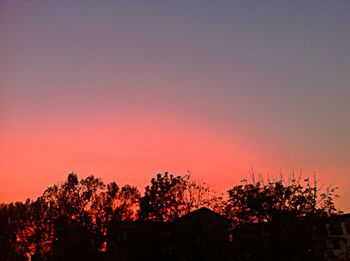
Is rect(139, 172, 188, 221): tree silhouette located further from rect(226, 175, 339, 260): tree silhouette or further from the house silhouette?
rect(226, 175, 339, 260): tree silhouette

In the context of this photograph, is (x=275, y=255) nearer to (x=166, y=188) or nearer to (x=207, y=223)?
(x=207, y=223)

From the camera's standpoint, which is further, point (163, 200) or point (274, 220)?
point (163, 200)

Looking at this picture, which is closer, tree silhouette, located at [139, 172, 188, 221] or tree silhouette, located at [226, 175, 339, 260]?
tree silhouette, located at [226, 175, 339, 260]

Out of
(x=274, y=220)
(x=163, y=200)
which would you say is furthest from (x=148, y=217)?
(x=274, y=220)

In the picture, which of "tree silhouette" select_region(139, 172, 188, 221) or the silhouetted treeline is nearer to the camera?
the silhouetted treeline

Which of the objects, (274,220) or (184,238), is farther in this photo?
(184,238)

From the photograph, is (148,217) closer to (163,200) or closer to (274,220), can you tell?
(163,200)

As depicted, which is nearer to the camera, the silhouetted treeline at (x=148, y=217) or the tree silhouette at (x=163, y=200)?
the silhouetted treeline at (x=148, y=217)

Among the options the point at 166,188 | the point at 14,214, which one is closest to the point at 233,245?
the point at 166,188

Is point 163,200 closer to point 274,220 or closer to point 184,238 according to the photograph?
point 184,238

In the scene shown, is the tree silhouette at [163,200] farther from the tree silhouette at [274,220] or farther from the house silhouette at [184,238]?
the tree silhouette at [274,220]

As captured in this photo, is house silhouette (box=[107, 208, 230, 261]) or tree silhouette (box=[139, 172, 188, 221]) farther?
tree silhouette (box=[139, 172, 188, 221])

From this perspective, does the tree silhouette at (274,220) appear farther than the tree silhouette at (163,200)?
No

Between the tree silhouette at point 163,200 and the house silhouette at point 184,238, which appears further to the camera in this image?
the tree silhouette at point 163,200
